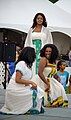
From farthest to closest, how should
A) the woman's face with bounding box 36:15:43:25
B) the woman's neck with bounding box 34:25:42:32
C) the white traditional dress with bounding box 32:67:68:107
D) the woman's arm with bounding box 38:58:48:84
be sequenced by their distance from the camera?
the woman's neck with bounding box 34:25:42:32
the woman's face with bounding box 36:15:43:25
the white traditional dress with bounding box 32:67:68:107
the woman's arm with bounding box 38:58:48:84

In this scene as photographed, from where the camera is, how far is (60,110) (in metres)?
6.73

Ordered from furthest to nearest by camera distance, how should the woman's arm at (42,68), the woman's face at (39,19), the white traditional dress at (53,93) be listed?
the woman's face at (39,19) → the white traditional dress at (53,93) → the woman's arm at (42,68)

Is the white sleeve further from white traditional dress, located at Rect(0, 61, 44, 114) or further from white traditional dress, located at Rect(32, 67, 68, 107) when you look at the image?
white traditional dress, located at Rect(32, 67, 68, 107)

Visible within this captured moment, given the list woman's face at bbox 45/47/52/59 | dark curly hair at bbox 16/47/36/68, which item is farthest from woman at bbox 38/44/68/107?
dark curly hair at bbox 16/47/36/68

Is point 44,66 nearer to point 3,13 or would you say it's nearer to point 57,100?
point 57,100

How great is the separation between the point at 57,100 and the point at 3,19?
5.01 meters

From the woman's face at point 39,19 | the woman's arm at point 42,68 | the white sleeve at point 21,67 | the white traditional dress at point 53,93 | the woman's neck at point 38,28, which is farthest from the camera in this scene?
the woman's neck at point 38,28

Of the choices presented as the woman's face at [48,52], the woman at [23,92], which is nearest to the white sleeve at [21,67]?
the woman at [23,92]

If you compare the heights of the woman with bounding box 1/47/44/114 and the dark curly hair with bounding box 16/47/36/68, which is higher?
the dark curly hair with bounding box 16/47/36/68

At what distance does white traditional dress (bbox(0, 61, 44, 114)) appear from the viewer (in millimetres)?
6051

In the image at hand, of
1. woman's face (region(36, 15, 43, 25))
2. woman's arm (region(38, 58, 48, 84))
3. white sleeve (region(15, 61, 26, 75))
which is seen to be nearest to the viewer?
white sleeve (region(15, 61, 26, 75))

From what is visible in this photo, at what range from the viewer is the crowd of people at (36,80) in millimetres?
6066

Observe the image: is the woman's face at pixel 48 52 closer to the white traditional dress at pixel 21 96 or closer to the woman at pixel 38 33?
the woman at pixel 38 33

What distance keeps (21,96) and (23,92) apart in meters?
0.07
